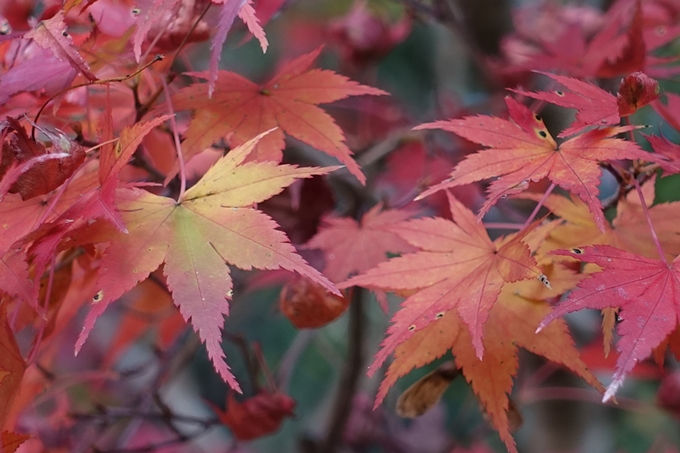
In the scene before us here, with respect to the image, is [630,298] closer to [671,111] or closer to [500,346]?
[500,346]

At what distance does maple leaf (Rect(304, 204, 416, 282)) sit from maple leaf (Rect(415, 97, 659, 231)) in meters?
0.12

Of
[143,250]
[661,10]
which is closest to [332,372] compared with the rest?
[661,10]

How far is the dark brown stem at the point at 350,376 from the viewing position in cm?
74

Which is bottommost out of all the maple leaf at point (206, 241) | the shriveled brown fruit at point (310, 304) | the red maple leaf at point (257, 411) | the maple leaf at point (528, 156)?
the red maple leaf at point (257, 411)

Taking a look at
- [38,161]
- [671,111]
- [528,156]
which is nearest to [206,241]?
A: [38,161]

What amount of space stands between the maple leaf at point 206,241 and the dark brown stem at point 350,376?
30cm

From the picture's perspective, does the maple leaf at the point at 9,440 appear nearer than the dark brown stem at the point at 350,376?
Yes

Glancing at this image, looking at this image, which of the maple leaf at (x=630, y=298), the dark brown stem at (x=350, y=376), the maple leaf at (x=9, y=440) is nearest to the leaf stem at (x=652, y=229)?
the maple leaf at (x=630, y=298)

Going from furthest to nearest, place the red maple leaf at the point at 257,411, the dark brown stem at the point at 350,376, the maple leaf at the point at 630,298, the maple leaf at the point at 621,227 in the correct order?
the dark brown stem at the point at 350,376
the red maple leaf at the point at 257,411
the maple leaf at the point at 621,227
the maple leaf at the point at 630,298

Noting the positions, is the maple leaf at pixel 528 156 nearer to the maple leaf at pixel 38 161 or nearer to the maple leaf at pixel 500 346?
the maple leaf at pixel 500 346

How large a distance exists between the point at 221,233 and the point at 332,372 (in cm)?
115

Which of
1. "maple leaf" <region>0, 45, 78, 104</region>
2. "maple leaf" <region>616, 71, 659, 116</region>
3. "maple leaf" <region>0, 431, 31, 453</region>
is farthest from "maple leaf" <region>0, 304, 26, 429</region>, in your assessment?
"maple leaf" <region>616, 71, 659, 116</region>

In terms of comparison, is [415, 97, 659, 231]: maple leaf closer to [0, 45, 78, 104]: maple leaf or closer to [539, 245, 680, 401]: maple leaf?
[539, 245, 680, 401]: maple leaf

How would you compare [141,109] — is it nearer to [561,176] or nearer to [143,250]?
[143,250]
